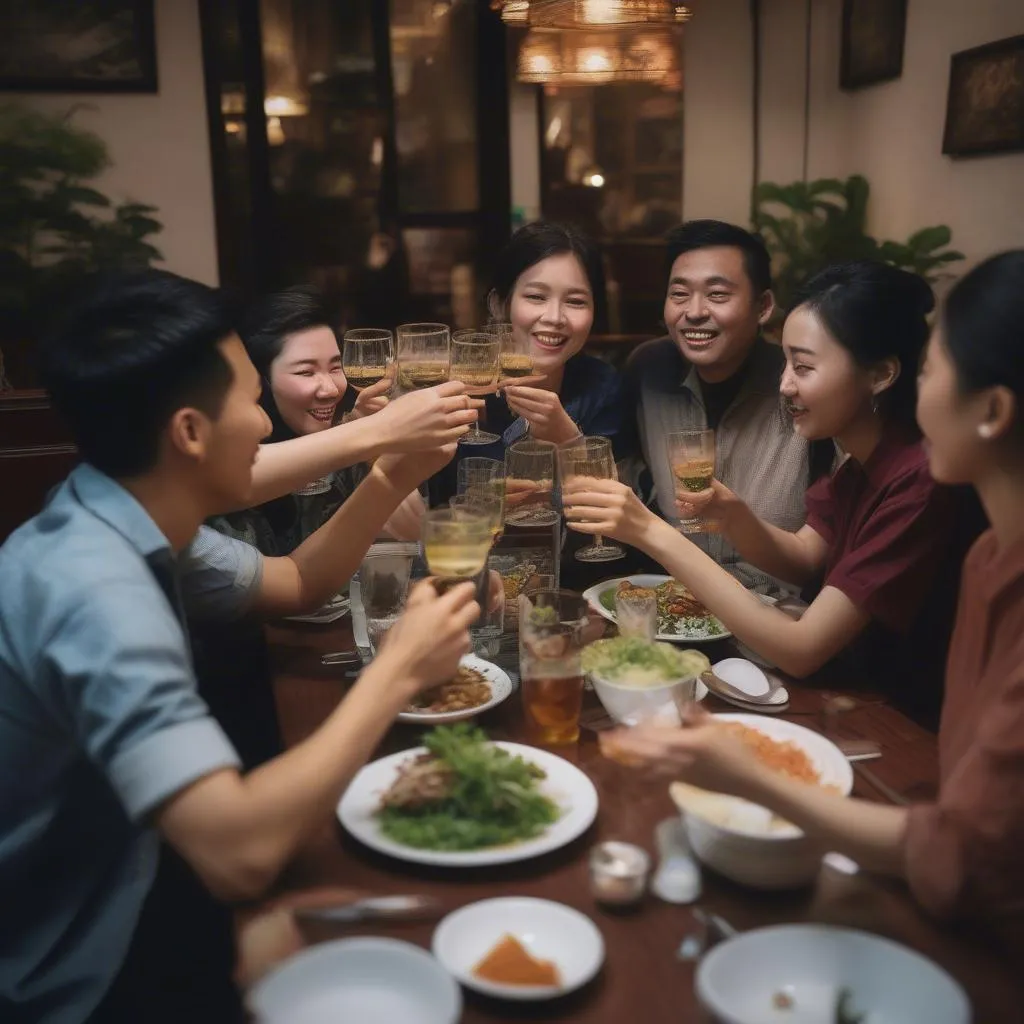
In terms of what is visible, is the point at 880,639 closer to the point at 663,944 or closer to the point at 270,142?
the point at 663,944

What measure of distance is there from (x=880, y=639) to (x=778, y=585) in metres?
0.39

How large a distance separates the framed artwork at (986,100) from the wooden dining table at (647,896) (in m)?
3.31

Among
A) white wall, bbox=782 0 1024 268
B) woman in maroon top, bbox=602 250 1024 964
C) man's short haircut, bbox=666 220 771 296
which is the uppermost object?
white wall, bbox=782 0 1024 268

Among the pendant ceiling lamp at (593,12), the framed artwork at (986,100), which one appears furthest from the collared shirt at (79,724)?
the framed artwork at (986,100)

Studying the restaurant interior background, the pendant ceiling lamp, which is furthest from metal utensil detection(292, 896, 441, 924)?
the restaurant interior background

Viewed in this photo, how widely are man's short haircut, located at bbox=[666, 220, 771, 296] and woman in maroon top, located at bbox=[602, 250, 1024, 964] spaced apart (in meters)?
1.49

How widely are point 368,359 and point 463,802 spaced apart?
1238mm

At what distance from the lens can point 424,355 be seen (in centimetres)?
220

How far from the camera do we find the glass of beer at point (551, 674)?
159 centimetres

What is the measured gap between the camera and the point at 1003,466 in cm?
132

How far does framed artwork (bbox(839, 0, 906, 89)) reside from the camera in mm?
4969

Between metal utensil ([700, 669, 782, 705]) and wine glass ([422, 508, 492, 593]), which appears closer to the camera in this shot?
wine glass ([422, 508, 492, 593])

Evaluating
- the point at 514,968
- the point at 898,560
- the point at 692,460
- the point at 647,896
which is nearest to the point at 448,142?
the point at 692,460

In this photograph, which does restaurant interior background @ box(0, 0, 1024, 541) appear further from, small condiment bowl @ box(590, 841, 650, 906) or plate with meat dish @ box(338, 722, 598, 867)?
small condiment bowl @ box(590, 841, 650, 906)
